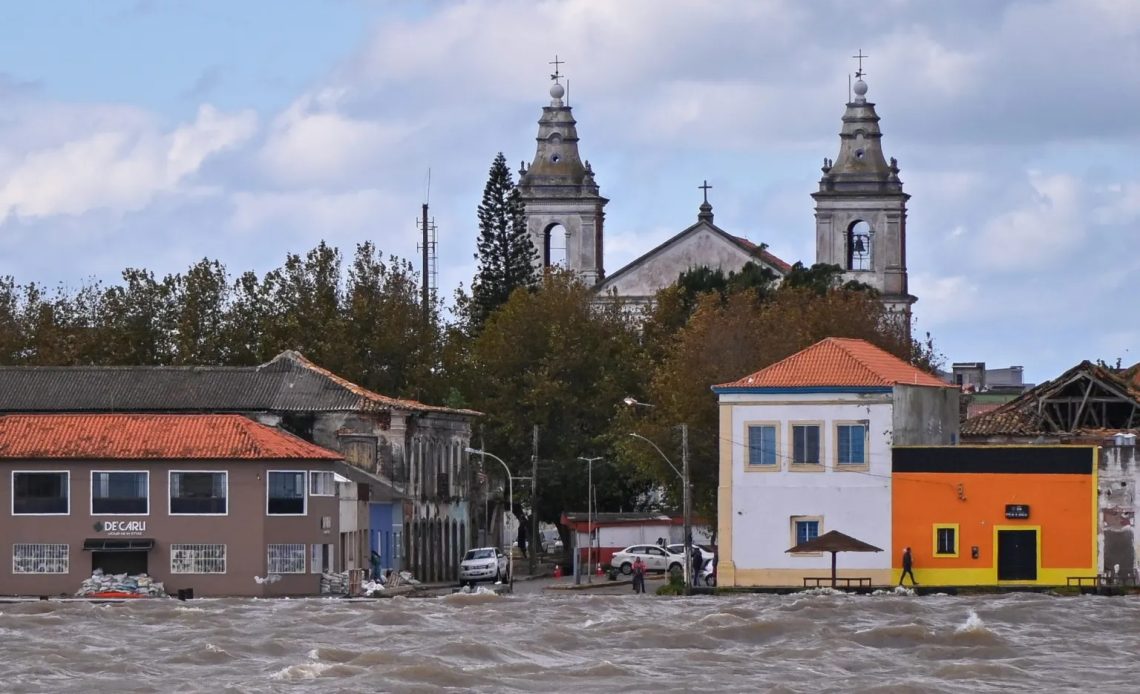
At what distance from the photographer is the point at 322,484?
253 feet

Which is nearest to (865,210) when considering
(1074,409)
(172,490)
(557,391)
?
(557,391)

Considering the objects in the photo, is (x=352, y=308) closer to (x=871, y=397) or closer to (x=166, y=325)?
(x=166, y=325)

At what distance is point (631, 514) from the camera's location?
334ft

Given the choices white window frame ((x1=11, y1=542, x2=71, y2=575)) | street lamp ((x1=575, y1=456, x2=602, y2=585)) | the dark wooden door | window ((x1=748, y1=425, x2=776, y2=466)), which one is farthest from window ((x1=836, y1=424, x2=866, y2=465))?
white window frame ((x1=11, y1=542, x2=71, y2=575))

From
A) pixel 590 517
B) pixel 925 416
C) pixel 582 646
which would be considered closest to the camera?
pixel 582 646

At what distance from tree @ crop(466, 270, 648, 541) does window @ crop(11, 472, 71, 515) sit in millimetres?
30313

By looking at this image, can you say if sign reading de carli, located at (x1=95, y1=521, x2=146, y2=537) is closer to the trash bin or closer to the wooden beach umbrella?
the trash bin

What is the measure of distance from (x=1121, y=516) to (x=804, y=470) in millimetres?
8522

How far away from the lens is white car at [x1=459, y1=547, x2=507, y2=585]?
87125mm

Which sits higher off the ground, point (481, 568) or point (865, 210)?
point (865, 210)

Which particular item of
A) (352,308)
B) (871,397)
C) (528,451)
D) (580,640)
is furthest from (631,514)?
(580,640)

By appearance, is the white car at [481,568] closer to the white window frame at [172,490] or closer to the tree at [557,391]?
the white window frame at [172,490]

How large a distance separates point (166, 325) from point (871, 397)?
40.0m

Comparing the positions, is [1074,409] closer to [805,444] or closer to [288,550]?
[805,444]
